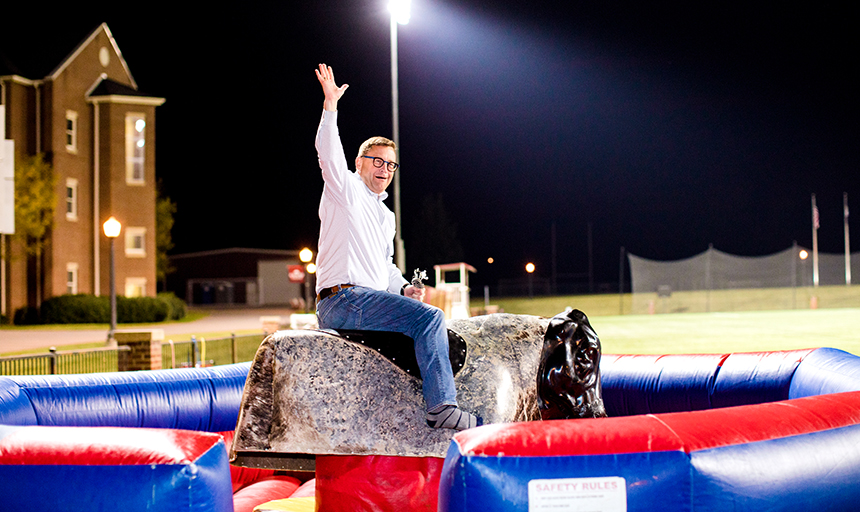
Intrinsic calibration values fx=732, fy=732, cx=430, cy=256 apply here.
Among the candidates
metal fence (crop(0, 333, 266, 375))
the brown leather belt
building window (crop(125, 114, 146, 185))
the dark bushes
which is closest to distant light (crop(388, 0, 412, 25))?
metal fence (crop(0, 333, 266, 375))

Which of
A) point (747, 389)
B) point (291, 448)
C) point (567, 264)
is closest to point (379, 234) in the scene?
point (291, 448)

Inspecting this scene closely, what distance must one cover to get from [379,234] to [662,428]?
1.94 m

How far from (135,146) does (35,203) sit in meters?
6.91

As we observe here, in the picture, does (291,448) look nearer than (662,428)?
No

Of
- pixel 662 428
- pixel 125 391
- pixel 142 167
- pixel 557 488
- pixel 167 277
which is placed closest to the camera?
pixel 557 488

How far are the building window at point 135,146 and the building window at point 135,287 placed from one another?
4486 millimetres

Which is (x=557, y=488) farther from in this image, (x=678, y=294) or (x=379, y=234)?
(x=678, y=294)

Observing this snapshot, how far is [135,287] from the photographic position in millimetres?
34188

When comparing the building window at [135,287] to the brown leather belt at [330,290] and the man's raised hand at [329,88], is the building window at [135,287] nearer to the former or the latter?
the brown leather belt at [330,290]

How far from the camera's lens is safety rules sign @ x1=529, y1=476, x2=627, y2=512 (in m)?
2.49

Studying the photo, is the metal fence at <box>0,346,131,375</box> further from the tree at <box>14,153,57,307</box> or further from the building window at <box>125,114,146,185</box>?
the building window at <box>125,114,146,185</box>

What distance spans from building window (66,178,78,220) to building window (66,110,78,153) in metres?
1.41

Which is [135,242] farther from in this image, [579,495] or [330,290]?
[579,495]

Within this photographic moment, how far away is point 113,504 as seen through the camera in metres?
2.70
